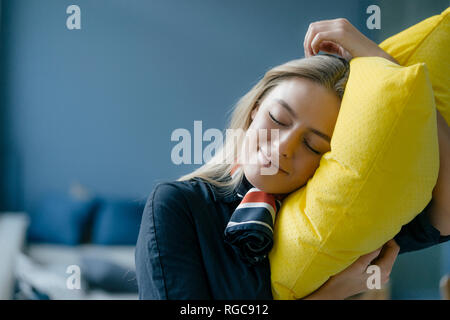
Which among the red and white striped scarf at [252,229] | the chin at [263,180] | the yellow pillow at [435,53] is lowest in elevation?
the red and white striped scarf at [252,229]

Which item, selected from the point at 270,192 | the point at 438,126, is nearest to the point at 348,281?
the point at 270,192

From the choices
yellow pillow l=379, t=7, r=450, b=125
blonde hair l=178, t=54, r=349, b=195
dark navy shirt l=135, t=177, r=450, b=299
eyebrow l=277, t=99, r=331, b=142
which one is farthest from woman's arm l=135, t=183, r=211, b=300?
yellow pillow l=379, t=7, r=450, b=125

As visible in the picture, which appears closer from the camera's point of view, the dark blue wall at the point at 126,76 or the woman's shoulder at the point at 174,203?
the woman's shoulder at the point at 174,203

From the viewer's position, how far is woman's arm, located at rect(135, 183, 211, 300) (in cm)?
59

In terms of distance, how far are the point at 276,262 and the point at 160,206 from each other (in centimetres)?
21

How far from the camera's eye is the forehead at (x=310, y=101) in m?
0.67

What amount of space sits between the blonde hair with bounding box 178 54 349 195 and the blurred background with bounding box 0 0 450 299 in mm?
140

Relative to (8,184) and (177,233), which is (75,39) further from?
(177,233)

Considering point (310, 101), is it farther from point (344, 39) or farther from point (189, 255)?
point (189, 255)

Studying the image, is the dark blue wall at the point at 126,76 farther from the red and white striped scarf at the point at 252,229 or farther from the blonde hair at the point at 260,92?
the red and white striped scarf at the point at 252,229

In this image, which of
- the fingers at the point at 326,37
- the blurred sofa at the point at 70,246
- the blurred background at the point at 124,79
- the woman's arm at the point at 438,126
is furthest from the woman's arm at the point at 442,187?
the blurred sofa at the point at 70,246

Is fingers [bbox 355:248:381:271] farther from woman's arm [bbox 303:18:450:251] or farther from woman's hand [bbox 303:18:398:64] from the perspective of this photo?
woman's hand [bbox 303:18:398:64]

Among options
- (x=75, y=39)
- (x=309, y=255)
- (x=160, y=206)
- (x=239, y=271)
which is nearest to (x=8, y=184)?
(x=75, y=39)

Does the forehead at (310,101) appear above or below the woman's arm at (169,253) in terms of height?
above
